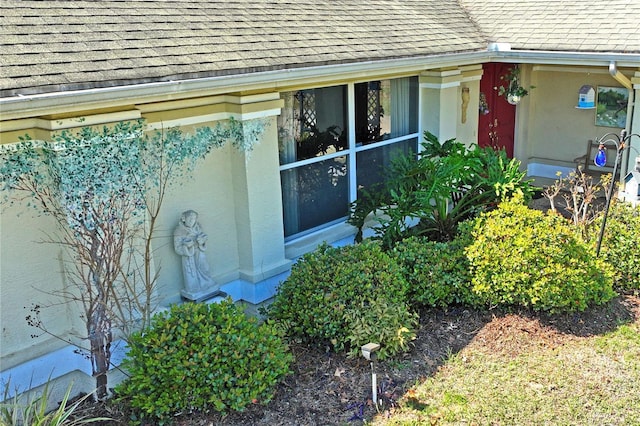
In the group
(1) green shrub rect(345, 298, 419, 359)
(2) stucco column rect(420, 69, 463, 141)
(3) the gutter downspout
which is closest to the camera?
(1) green shrub rect(345, 298, 419, 359)

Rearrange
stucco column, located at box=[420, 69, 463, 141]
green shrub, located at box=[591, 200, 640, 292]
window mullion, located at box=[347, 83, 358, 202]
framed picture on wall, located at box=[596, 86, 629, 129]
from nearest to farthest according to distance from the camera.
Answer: green shrub, located at box=[591, 200, 640, 292], window mullion, located at box=[347, 83, 358, 202], stucco column, located at box=[420, 69, 463, 141], framed picture on wall, located at box=[596, 86, 629, 129]

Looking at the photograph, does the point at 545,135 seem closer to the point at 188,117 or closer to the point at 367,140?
the point at 367,140

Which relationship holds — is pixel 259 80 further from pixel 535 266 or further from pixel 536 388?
pixel 536 388

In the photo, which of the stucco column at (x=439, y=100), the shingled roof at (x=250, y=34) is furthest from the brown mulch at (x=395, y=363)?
the stucco column at (x=439, y=100)

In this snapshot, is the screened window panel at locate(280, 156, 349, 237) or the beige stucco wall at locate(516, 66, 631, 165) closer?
the screened window panel at locate(280, 156, 349, 237)

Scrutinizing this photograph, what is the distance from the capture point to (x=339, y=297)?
5.52m

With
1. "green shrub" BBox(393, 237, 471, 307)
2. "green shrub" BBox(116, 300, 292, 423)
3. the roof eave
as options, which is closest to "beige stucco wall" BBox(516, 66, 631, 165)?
the roof eave

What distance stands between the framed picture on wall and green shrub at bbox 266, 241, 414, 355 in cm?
702

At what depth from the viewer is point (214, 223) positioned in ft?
20.9

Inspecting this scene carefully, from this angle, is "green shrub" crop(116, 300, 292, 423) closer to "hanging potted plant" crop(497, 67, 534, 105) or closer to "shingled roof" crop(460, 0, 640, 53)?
"shingled roof" crop(460, 0, 640, 53)

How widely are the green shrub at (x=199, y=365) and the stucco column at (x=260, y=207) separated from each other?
165cm

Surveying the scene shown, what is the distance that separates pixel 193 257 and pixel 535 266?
3.38 metres

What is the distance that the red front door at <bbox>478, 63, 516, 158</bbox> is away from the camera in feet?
35.9

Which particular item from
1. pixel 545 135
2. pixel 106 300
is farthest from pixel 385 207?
pixel 545 135
